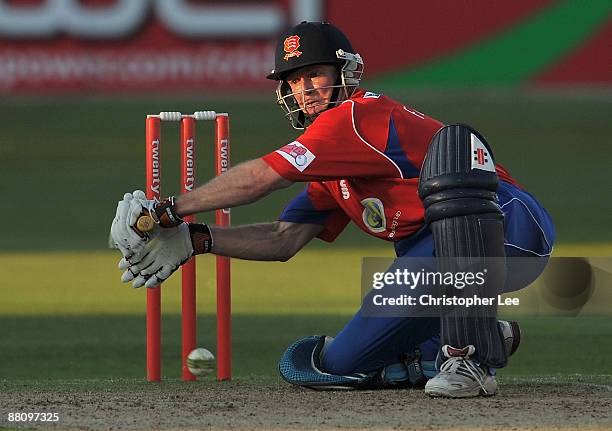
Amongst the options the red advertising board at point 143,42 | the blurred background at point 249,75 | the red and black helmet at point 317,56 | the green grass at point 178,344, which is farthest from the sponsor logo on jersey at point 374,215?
the red advertising board at point 143,42

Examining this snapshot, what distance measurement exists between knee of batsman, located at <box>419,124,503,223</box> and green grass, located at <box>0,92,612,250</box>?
235 inches

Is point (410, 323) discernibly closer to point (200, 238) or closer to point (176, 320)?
point (200, 238)

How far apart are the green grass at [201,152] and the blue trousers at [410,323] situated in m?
5.59

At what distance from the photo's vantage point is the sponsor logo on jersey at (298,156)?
415 centimetres

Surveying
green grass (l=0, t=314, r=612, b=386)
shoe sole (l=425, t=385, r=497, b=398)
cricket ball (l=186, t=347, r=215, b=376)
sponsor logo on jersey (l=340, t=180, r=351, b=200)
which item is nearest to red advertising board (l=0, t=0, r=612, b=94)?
green grass (l=0, t=314, r=612, b=386)

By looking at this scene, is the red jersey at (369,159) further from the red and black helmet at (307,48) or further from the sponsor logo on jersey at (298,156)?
the red and black helmet at (307,48)

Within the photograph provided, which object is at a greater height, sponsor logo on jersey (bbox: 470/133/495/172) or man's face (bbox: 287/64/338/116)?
man's face (bbox: 287/64/338/116)

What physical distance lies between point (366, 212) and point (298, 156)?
42 cm

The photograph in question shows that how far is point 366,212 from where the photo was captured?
450cm

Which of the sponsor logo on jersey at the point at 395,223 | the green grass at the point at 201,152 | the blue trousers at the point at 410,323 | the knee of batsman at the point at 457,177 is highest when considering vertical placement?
the green grass at the point at 201,152

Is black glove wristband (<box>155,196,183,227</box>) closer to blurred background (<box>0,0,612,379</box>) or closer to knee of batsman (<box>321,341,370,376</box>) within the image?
knee of batsman (<box>321,341,370,376</box>)

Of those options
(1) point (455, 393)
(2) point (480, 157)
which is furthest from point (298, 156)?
(1) point (455, 393)

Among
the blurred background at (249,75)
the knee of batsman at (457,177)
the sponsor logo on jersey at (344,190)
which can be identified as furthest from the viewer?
the blurred background at (249,75)

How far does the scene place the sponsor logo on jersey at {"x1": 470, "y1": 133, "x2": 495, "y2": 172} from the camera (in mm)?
4172
